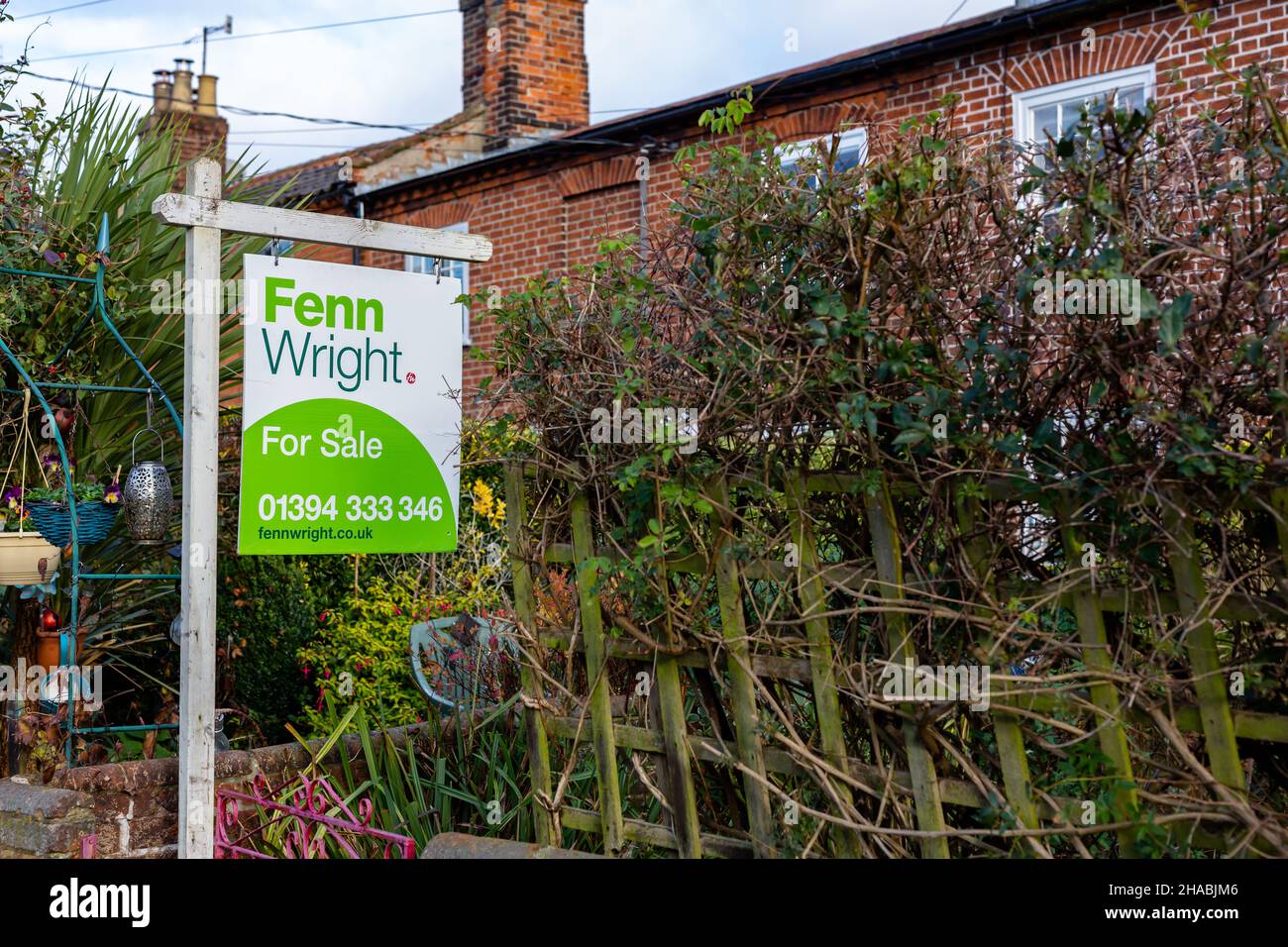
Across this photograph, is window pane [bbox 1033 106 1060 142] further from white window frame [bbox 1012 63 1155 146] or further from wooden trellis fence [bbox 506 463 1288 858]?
wooden trellis fence [bbox 506 463 1288 858]

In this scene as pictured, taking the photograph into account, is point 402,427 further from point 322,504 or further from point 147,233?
point 147,233

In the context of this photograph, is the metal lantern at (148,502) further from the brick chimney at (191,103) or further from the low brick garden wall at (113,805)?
the brick chimney at (191,103)

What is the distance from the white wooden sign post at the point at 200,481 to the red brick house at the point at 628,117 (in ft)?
5.34

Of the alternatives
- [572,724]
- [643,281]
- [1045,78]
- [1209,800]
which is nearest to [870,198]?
[643,281]

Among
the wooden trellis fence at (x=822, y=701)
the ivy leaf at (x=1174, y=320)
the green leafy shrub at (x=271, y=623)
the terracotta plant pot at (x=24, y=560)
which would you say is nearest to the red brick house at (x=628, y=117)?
the ivy leaf at (x=1174, y=320)

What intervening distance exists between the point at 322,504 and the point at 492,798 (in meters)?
1.21

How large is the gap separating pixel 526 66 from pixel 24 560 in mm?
11655

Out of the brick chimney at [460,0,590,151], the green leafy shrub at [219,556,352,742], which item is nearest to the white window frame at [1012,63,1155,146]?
the green leafy shrub at [219,556,352,742]

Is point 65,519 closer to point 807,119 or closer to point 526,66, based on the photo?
point 807,119

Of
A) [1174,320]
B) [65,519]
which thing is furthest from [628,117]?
[1174,320]

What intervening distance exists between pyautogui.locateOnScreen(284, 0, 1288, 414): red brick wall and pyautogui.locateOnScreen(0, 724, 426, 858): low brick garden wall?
1984 mm

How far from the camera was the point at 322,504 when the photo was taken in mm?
4480

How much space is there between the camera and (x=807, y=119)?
10.8 meters

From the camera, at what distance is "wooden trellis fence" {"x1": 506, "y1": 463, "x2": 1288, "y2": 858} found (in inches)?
107
